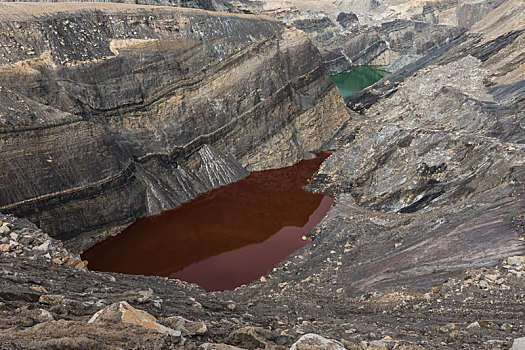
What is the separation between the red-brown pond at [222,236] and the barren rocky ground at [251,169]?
940 millimetres

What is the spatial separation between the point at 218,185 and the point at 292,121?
7955 millimetres

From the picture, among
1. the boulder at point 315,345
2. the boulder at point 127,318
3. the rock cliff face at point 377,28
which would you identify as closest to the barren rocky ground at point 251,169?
the boulder at point 127,318

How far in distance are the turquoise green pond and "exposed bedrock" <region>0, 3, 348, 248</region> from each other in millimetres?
18896

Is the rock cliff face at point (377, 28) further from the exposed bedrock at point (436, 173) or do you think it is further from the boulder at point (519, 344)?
the boulder at point (519, 344)

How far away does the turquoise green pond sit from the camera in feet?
161

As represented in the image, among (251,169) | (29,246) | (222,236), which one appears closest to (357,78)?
(251,169)

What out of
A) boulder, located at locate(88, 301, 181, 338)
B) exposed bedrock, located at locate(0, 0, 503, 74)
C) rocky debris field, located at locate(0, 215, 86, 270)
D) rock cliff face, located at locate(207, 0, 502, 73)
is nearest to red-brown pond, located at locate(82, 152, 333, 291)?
rocky debris field, located at locate(0, 215, 86, 270)

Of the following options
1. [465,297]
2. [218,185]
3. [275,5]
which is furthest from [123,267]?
[275,5]

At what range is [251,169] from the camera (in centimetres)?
2639

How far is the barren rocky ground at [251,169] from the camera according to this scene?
7.52 meters

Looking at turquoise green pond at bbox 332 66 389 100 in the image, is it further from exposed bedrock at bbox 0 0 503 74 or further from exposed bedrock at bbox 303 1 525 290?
exposed bedrock at bbox 303 1 525 290

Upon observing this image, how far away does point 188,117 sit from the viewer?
940 inches

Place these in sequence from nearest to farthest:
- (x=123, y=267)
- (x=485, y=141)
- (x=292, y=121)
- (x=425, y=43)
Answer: (x=123, y=267)
(x=485, y=141)
(x=292, y=121)
(x=425, y=43)

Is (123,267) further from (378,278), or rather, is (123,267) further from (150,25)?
(150,25)
